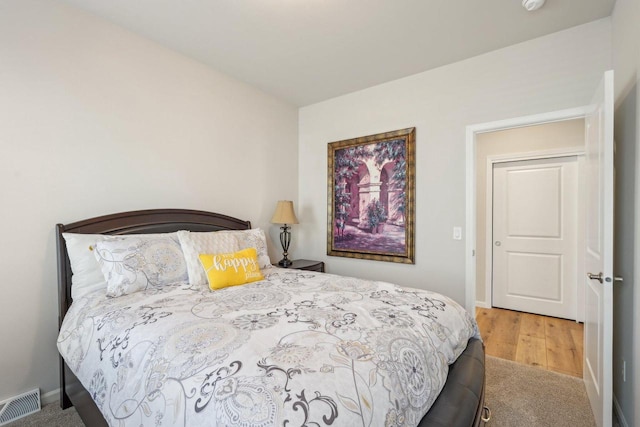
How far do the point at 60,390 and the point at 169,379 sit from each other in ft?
5.27

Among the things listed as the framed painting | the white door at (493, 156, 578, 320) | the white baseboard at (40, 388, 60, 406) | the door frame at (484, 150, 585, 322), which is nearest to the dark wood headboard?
the white baseboard at (40, 388, 60, 406)

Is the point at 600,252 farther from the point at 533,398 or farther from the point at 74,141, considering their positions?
the point at 74,141

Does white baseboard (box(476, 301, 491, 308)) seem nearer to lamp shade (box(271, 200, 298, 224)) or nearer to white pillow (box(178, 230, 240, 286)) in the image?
lamp shade (box(271, 200, 298, 224))

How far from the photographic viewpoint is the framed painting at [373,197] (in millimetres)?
3035

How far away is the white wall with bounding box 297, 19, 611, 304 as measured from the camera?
2264 millimetres

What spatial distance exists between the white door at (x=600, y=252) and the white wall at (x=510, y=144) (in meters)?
1.66

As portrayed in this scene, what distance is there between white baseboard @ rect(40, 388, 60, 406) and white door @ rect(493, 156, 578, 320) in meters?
4.63

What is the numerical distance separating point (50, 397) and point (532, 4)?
411cm

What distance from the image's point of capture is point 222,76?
2980 mm

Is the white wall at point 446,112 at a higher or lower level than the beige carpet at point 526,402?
higher

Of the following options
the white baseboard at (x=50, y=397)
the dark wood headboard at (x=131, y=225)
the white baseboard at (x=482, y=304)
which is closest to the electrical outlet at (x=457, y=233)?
the white baseboard at (x=482, y=304)

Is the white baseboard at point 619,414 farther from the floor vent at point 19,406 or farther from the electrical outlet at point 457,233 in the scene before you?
the floor vent at point 19,406

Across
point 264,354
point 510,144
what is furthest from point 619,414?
point 510,144

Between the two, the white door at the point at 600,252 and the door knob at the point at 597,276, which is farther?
the door knob at the point at 597,276
